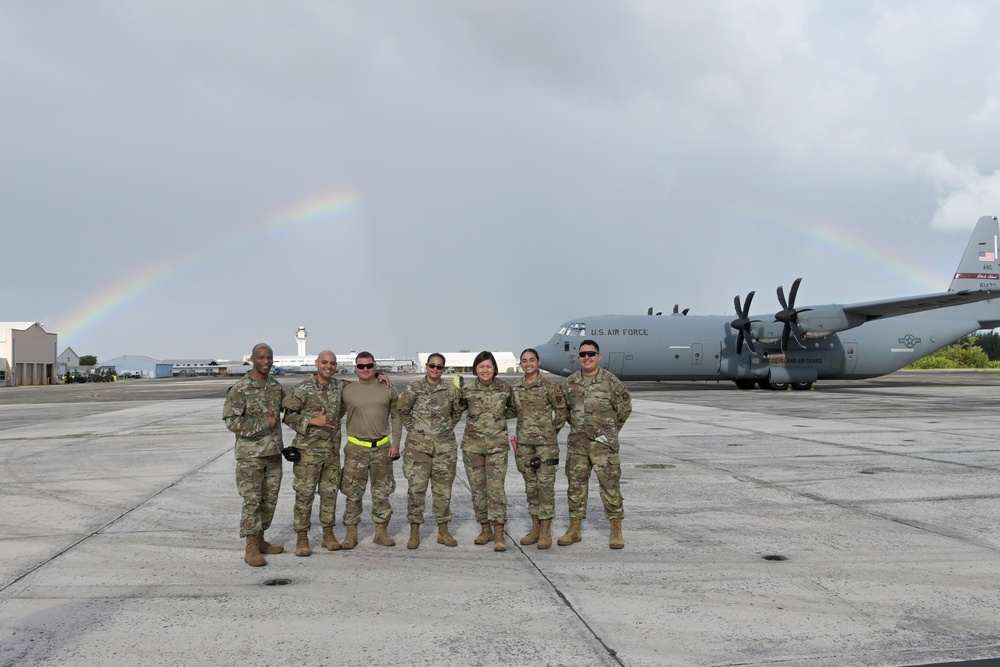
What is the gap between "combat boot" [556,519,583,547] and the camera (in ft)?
22.2

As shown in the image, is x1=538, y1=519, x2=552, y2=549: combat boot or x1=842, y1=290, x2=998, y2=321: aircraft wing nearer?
x1=538, y1=519, x2=552, y2=549: combat boot

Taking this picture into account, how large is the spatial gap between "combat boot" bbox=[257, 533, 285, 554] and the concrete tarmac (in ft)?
0.42

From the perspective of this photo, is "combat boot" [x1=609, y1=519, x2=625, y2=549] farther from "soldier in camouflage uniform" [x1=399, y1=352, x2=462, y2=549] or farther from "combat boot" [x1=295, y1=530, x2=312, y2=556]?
"combat boot" [x1=295, y1=530, x2=312, y2=556]

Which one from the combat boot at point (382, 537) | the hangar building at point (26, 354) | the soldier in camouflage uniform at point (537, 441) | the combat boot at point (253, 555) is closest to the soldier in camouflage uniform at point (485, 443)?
the soldier in camouflage uniform at point (537, 441)

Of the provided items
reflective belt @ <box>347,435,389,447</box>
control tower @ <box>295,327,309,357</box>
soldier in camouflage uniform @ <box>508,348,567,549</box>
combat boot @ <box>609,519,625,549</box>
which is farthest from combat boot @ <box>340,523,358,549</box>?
control tower @ <box>295,327,309,357</box>

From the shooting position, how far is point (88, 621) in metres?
4.75

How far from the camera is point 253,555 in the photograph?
20.2 feet

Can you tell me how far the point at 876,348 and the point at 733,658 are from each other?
121 feet

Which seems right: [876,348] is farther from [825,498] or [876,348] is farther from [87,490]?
[87,490]

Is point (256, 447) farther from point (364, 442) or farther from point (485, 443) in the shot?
point (485, 443)

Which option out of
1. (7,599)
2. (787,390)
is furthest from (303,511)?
(787,390)

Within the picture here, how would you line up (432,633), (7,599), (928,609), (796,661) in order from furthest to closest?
(7,599)
(928,609)
(432,633)
(796,661)

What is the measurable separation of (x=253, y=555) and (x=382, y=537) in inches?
49.5

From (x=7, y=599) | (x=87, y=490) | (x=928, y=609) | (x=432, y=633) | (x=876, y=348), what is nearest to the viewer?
(x=432, y=633)
